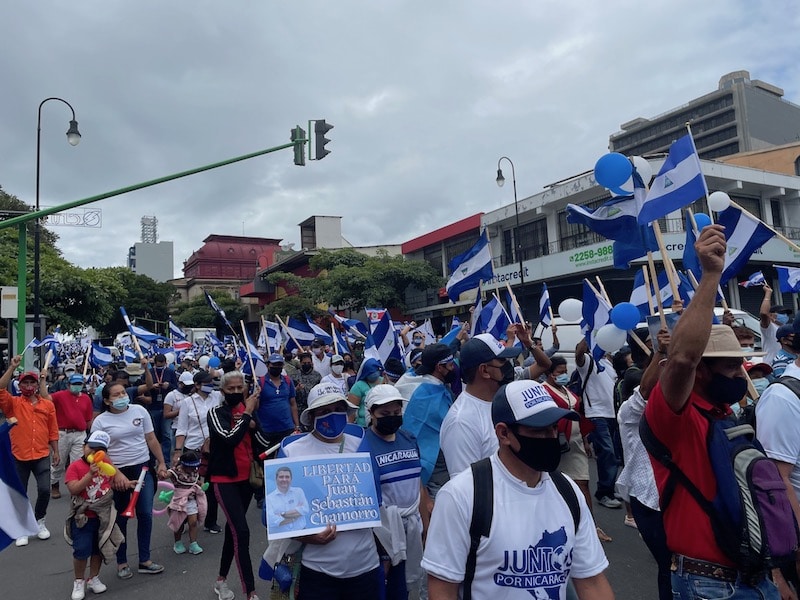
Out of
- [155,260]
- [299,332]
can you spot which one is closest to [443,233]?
[299,332]

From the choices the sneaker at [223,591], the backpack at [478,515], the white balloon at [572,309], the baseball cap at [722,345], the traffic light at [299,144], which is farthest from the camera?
the traffic light at [299,144]

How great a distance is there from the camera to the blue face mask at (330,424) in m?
3.57

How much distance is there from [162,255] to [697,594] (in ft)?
404

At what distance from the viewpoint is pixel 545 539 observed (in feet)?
6.83

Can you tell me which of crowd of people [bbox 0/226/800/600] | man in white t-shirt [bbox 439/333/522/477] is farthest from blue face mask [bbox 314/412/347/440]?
man in white t-shirt [bbox 439/333/522/477]

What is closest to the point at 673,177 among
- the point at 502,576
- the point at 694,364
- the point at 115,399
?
the point at 694,364

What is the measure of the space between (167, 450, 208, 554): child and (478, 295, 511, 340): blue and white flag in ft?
15.7

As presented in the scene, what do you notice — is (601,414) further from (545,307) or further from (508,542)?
(508,542)

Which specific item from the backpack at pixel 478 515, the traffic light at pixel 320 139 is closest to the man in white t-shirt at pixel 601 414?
the backpack at pixel 478 515

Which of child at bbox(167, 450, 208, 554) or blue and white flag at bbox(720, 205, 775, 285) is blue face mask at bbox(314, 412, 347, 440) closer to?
child at bbox(167, 450, 208, 554)

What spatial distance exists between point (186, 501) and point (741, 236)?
240 inches

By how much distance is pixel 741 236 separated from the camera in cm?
578

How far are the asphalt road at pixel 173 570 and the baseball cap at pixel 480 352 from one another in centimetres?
242

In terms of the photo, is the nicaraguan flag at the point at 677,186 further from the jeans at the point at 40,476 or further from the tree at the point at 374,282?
the tree at the point at 374,282
